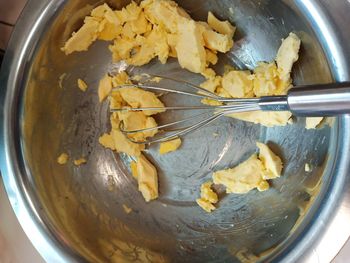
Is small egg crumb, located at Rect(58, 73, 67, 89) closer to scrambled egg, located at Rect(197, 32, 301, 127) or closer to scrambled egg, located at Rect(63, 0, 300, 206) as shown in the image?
scrambled egg, located at Rect(63, 0, 300, 206)

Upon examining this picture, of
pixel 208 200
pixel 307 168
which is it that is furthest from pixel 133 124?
pixel 307 168

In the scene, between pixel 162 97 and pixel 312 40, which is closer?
pixel 312 40

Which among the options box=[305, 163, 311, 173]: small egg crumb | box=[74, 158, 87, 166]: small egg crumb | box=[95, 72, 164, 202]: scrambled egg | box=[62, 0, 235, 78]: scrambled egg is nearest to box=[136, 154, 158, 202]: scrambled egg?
box=[95, 72, 164, 202]: scrambled egg

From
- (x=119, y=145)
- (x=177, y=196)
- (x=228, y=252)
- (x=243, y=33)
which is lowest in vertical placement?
(x=228, y=252)

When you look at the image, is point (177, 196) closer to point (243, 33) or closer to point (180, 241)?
point (180, 241)

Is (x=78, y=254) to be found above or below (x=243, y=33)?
below

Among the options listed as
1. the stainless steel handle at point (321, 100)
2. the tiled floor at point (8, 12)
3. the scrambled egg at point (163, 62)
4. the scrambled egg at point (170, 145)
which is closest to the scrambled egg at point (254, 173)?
the scrambled egg at point (163, 62)

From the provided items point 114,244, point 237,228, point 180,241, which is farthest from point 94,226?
point 237,228
